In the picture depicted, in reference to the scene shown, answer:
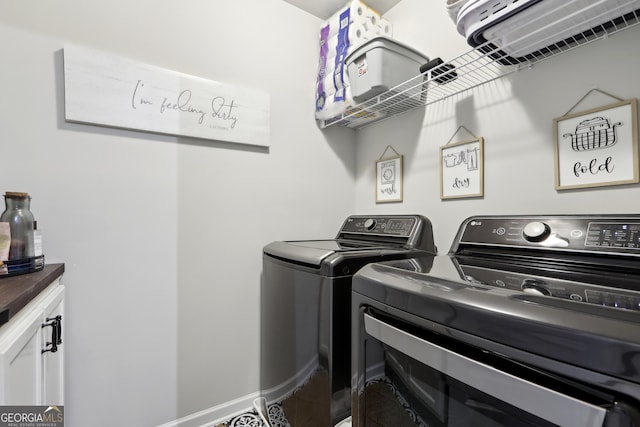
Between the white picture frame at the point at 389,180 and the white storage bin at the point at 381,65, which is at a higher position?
the white storage bin at the point at 381,65

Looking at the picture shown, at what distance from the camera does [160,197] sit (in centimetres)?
133

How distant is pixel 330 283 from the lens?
95 centimetres

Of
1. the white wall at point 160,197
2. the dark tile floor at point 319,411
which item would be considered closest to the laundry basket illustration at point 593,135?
the dark tile floor at point 319,411

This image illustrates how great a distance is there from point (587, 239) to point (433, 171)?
0.74 m

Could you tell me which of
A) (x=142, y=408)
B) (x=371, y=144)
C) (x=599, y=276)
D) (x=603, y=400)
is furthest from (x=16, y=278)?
(x=371, y=144)

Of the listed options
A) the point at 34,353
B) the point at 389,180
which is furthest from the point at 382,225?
the point at 34,353

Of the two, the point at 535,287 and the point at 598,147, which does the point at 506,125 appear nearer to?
the point at 598,147

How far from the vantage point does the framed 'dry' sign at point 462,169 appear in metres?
1.30

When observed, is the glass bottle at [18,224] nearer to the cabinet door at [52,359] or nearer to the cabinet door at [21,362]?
the cabinet door at [52,359]

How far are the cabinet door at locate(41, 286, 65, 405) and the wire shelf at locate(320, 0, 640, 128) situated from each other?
4.68 feet

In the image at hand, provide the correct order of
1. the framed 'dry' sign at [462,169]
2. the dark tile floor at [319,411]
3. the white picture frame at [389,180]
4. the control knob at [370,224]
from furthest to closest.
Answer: the white picture frame at [389,180], the control knob at [370,224], the framed 'dry' sign at [462,169], the dark tile floor at [319,411]

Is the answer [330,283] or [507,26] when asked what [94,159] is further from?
[507,26]

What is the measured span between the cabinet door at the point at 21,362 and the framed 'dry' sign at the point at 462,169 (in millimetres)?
1481

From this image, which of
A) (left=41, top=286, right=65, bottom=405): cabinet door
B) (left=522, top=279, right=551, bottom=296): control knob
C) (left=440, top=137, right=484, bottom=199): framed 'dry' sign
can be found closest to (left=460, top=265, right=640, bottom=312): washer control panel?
(left=522, top=279, right=551, bottom=296): control knob
